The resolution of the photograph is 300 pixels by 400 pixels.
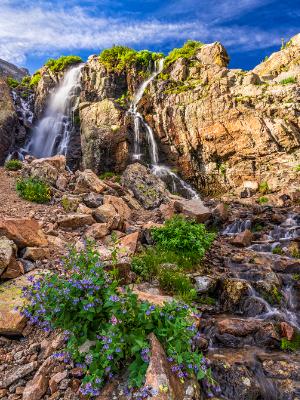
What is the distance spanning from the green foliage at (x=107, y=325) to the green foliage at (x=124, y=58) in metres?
32.6

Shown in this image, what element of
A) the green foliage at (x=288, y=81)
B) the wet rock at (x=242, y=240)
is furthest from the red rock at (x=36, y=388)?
the green foliage at (x=288, y=81)

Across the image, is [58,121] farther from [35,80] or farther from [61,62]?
[61,62]

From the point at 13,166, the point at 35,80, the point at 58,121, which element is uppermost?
the point at 35,80

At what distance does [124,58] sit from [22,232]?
101 ft

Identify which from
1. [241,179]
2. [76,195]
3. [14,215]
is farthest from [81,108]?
[14,215]

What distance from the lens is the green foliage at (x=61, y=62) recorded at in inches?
1348

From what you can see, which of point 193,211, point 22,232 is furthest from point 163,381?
point 193,211

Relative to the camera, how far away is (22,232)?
6.37 m

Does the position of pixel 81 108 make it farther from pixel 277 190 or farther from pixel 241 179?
pixel 277 190

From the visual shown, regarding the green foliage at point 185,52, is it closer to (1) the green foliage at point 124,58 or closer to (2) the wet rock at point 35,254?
(1) the green foliage at point 124,58

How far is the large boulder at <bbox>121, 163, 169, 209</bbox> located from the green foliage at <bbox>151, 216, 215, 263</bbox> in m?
6.97

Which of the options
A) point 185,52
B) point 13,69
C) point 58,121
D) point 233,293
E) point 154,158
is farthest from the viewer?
point 13,69

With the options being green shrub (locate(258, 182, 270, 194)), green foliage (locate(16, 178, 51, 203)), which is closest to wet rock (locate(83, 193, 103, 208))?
green foliage (locate(16, 178, 51, 203))

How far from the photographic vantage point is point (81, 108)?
27.6m
